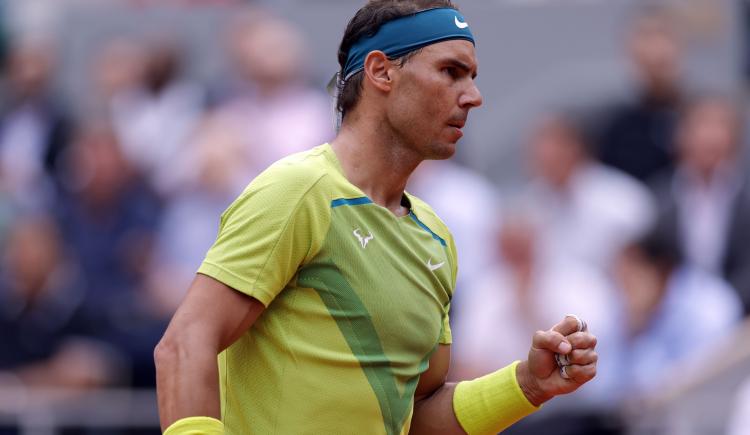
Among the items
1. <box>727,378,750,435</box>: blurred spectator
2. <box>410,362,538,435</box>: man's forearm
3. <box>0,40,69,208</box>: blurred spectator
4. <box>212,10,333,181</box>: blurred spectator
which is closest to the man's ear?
<box>410,362,538,435</box>: man's forearm

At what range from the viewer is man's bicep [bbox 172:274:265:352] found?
3.24 m

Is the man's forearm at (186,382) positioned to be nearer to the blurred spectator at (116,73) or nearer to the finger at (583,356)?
the finger at (583,356)

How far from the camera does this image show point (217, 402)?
3215mm

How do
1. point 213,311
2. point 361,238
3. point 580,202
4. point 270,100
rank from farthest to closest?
1. point 270,100
2. point 580,202
3. point 361,238
4. point 213,311

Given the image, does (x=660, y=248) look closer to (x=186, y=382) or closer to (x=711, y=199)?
(x=711, y=199)

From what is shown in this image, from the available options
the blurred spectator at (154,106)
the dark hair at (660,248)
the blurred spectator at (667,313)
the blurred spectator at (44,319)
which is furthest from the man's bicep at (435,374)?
the blurred spectator at (154,106)

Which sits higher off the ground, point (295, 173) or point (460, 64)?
point (460, 64)

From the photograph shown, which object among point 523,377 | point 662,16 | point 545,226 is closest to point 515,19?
point 662,16

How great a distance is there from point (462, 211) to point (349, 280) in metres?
5.53

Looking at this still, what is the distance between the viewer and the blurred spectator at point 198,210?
9.39m

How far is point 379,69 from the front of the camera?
145 inches

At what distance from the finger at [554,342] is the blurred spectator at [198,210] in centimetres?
584

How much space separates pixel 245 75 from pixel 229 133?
59 centimetres

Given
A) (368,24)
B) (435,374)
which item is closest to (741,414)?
(435,374)
